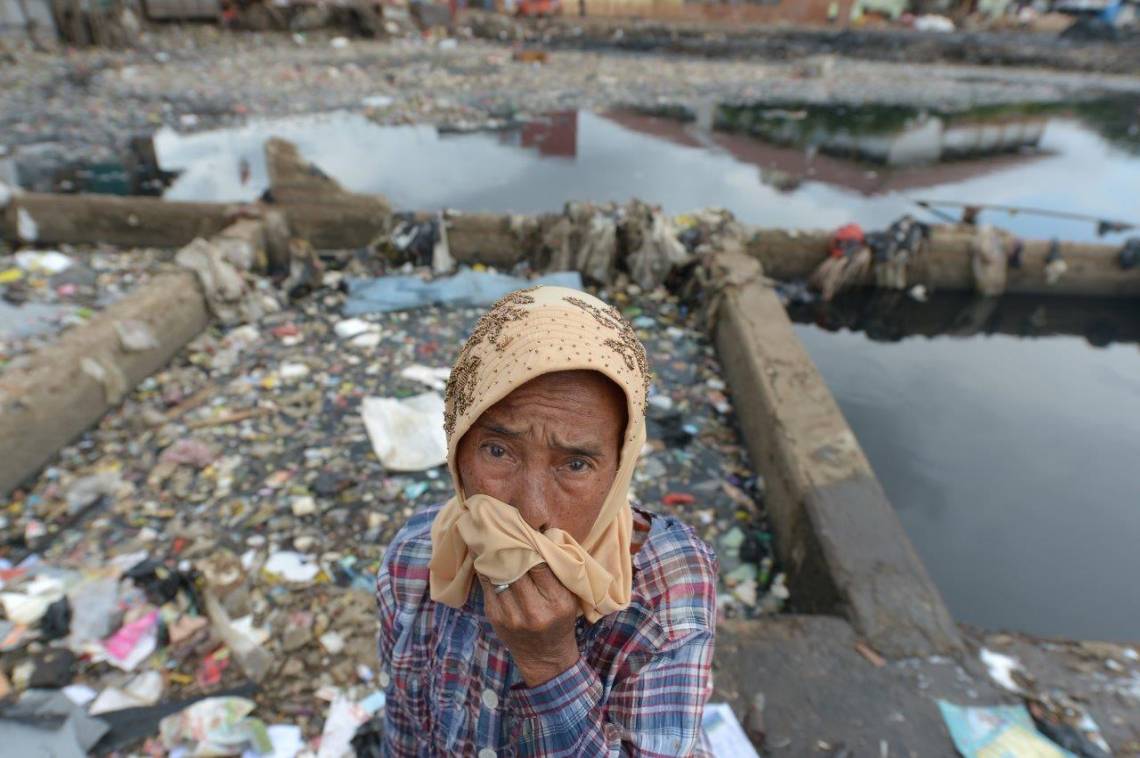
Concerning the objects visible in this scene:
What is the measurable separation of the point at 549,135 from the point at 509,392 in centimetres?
1026

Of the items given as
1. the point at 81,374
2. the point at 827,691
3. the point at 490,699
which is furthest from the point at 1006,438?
the point at 81,374

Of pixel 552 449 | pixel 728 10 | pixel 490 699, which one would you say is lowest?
pixel 490 699

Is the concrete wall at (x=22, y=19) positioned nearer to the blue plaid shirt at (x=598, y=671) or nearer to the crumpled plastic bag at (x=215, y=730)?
the crumpled plastic bag at (x=215, y=730)

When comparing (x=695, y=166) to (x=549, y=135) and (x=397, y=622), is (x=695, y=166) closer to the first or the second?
(x=549, y=135)

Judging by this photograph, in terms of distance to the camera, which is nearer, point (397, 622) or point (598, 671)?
point (598, 671)

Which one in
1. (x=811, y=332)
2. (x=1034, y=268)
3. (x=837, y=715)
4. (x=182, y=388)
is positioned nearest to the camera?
(x=837, y=715)

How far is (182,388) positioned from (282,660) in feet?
7.80

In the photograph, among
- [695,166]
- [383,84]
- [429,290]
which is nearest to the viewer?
[429,290]

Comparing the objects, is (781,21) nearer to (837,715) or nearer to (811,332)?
(811,332)

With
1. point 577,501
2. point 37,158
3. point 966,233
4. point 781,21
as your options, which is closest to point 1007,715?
point 577,501

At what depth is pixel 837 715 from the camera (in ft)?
6.82

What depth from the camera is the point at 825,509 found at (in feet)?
8.96

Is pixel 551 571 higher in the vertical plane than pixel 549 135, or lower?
higher

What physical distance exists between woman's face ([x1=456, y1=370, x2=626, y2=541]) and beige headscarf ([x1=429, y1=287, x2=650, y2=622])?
23 millimetres
